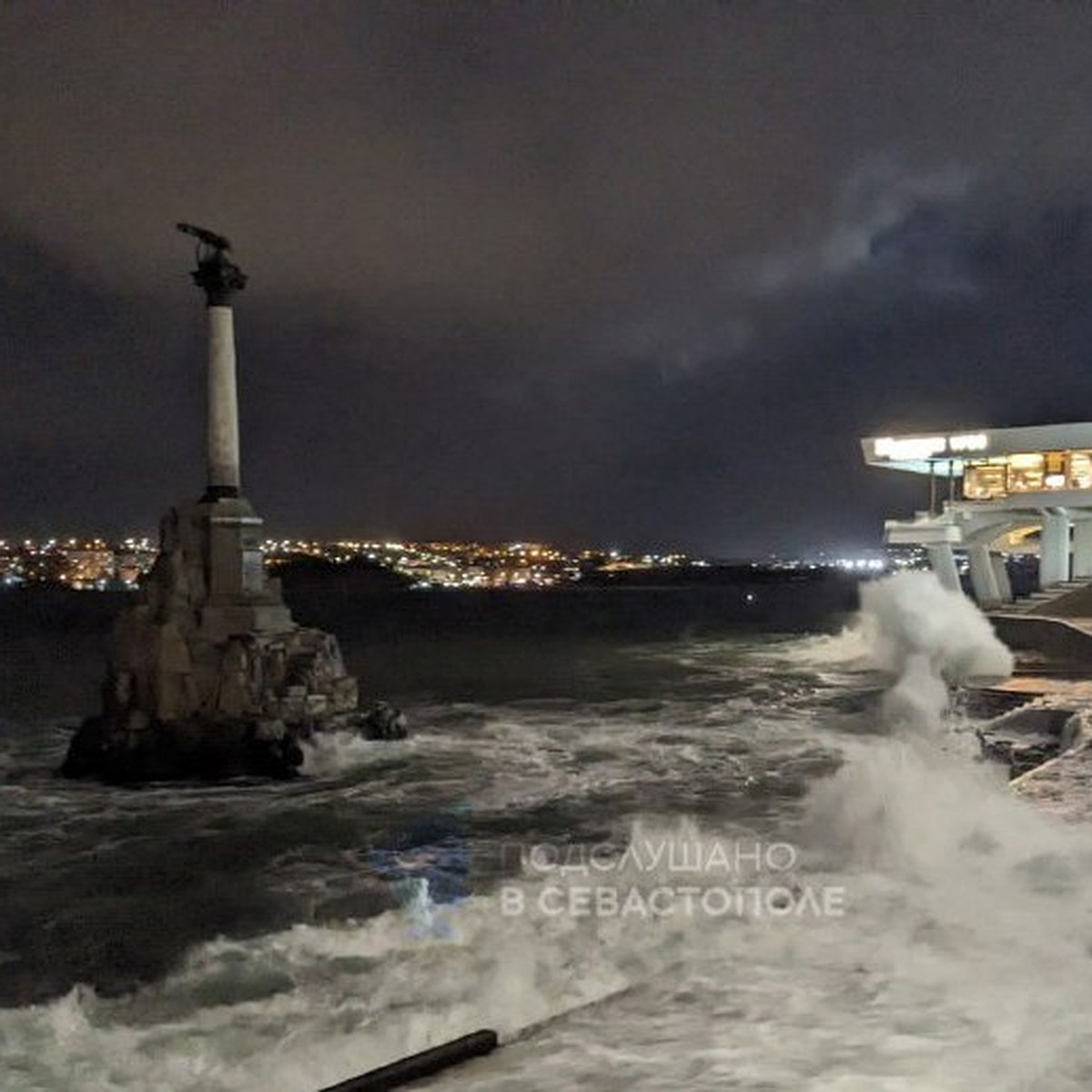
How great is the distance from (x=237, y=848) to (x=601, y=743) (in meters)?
11.9

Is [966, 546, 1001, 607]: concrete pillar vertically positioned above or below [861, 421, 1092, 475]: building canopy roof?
below

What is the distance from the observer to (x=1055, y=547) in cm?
4962

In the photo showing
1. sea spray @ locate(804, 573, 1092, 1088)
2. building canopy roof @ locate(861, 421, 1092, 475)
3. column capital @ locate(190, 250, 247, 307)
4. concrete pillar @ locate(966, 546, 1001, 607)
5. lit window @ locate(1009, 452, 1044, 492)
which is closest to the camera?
sea spray @ locate(804, 573, 1092, 1088)

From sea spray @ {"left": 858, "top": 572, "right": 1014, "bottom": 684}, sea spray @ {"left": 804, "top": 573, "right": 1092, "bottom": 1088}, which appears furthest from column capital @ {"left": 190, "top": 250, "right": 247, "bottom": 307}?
sea spray @ {"left": 858, "top": 572, "right": 1014, "bottom": 684}

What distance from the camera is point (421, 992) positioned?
9766mm

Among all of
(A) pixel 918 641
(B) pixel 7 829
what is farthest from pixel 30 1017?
(A) pixel 918 641

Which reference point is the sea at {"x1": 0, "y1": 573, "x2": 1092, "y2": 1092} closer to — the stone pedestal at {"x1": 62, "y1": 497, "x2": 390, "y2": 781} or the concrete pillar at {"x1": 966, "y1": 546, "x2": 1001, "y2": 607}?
the stone pedestal at {"x1": 62, "y1": 497, "x2": 390, "y2": 781}

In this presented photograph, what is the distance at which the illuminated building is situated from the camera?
1914 inches

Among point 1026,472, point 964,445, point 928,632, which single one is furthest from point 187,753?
point 1026,472

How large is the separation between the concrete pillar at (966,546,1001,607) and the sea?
27527 mm

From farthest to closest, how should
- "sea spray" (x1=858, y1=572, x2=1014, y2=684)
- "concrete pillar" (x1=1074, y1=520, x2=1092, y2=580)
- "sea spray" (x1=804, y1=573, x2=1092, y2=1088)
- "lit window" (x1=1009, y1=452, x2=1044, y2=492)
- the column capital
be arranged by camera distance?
"lit window" (x1=1009, y1=452, x2=1044, y2=492)
"concrete pillar" (x1=1074, y1=520, x2=1092, y2=580)
"sea spray" (x1=858, y1=572, x2=1014, y2=684)
the column capital
"sea spray" (x1=804, y1=573, x2=1092, y2=1088)

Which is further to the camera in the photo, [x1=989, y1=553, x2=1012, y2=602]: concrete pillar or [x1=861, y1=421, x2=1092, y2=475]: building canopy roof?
[x1=989, y1=553, x2=1012, y2=602]: concrete pillar

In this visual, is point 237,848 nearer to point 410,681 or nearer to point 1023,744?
point 1023,744

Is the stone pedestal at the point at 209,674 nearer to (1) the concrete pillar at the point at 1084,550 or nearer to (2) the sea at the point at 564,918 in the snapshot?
(2) the sea at the point at 564,918
